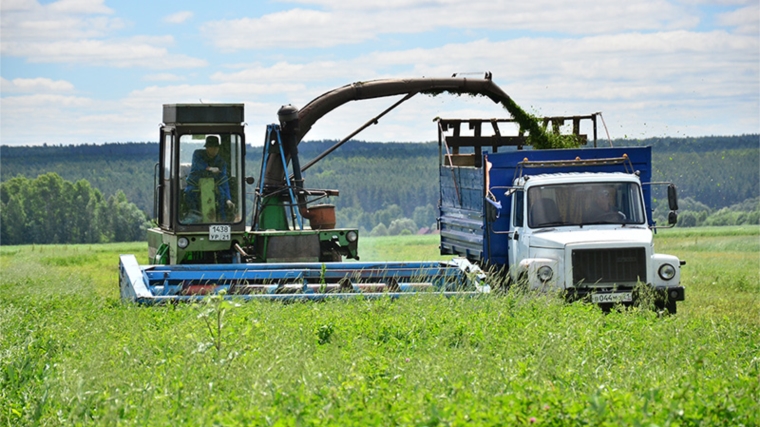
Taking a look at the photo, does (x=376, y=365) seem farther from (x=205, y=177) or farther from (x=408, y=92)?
(x=408, y=92)

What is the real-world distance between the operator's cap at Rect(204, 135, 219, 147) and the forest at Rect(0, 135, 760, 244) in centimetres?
3362

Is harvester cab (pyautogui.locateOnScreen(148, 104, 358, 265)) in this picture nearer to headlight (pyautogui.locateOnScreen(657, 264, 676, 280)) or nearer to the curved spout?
the curved spout

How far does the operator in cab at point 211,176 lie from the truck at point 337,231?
1cm

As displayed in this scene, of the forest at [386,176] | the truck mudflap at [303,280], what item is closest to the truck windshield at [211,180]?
the truck mudflap at [303,280]

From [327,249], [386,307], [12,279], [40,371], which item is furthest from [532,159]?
Answer: [12,279]

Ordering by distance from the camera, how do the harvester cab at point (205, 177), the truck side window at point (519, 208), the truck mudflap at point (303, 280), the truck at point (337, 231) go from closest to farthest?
1. the truck mudflap at point (303, 280)
2. the truck at point (337, 231)
3. the truck side window at point (519, 208)
4. the harvester cab at point (205, 177)

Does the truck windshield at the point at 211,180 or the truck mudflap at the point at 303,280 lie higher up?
the truck windshield at the point at 211,180

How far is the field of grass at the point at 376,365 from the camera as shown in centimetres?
632

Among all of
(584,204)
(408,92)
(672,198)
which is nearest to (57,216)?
(408,92)

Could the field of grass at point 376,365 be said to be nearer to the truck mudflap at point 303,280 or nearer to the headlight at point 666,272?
the truck mudflap at point 303,280

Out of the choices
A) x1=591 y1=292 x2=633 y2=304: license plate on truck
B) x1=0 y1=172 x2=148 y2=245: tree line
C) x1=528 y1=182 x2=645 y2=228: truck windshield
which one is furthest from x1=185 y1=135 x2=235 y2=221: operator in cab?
x1=0 y1=172 x2=148 y2=245: tree line

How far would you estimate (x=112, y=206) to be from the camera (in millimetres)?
70938

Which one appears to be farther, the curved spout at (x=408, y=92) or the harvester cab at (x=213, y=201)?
the curved spout at (x=408, y=92)

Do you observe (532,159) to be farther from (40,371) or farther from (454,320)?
(40,371)
